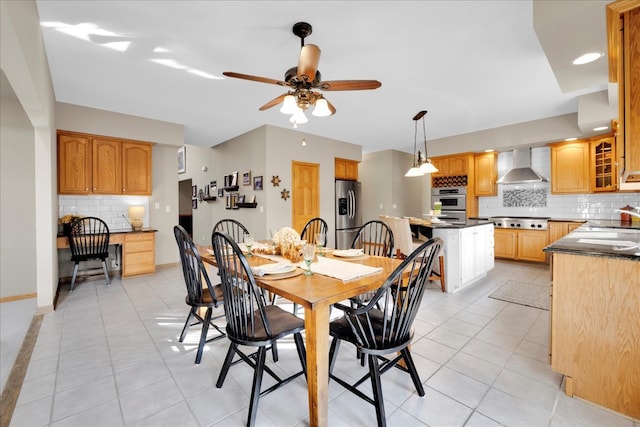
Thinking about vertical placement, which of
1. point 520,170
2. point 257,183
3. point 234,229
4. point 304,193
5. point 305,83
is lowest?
point 234,229

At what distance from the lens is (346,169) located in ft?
21.9

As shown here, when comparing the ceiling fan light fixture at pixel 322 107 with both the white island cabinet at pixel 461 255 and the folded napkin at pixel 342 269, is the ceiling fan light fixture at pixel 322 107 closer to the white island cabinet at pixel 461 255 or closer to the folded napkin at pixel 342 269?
the folded napkin at pixel 342 269

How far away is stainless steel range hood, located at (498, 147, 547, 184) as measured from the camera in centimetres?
548

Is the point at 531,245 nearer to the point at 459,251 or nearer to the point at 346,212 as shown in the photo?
the point at 459,251

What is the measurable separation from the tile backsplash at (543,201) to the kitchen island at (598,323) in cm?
436

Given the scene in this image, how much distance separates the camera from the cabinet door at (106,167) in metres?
4.33

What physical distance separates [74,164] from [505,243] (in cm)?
750

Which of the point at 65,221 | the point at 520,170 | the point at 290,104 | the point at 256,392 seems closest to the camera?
the point at 256,392

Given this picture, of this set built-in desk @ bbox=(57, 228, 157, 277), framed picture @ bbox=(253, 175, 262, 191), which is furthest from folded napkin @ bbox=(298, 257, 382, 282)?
built-in desk @ bbox=(57, 228, 157, 277)

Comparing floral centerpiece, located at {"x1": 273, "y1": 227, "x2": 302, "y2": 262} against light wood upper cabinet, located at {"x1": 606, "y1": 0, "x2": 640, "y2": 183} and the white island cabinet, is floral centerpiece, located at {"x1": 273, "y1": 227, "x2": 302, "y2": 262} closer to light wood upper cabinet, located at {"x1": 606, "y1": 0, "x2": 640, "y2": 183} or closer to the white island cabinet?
light wood upper cabinet, located at {"x1": 606, "y1": 0, "x2": 640, "y2": 183}

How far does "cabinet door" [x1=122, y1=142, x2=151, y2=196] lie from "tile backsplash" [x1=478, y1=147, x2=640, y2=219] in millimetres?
6700

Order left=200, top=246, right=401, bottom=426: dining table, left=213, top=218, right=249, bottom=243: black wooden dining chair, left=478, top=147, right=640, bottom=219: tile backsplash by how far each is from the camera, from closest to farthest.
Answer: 1. left=200, top=246, right=401, bottom=426: dining table
2. left=213, top=218, right=249, bottom=243: black wooden dining chair
3. left=478, top=147, right=640, bottom=219: tile backsplash

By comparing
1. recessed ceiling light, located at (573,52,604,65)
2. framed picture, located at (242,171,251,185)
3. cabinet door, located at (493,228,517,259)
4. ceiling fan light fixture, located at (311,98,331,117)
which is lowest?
cabinet door, located at (493,228,517,259)

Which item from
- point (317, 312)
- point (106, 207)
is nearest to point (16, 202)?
point (106, 207)
